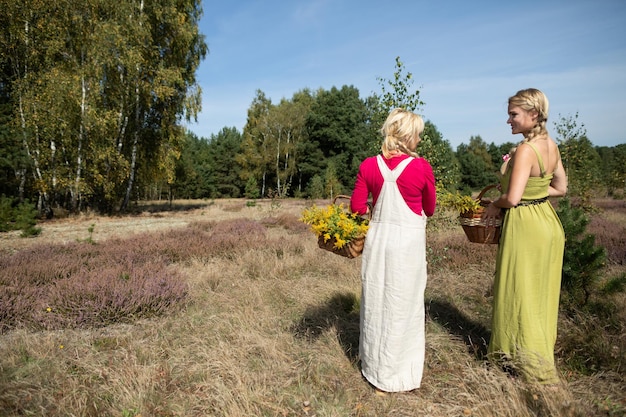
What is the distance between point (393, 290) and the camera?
2.42 metres

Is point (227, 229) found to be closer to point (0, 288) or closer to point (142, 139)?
point (0, 288)

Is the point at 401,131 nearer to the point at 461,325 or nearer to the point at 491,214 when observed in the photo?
the point at 491,214

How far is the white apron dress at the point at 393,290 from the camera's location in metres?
2.37

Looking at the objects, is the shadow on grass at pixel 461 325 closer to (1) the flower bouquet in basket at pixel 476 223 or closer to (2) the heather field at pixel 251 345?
(2) the heather field at pixel 251 345

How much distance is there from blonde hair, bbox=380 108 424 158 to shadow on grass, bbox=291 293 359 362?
1862 millimetres

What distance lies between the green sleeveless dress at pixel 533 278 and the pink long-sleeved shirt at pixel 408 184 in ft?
2.23

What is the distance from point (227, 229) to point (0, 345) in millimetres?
6795

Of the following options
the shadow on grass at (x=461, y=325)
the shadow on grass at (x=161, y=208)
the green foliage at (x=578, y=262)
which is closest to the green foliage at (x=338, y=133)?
the shadow on grass at (x=161, y=208)

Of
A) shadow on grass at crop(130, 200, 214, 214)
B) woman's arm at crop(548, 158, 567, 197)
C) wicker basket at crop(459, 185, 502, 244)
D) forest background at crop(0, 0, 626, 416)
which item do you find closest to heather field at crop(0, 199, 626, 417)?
forest background at crop(0, 0, 626, 416)

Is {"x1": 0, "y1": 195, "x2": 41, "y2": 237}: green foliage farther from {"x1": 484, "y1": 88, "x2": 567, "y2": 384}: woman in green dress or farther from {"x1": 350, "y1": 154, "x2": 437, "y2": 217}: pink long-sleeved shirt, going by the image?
{"x1": 484, "y1": 88, "x2": 567, "y2": 384}: woman in green dress

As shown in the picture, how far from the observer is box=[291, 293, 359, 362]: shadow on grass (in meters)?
3.42

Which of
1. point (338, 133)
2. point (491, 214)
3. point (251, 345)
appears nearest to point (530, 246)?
point (491, 214)

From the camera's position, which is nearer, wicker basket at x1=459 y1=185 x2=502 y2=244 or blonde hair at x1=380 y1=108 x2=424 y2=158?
blonde hair at x1=380 y1=108 x2=424 y2=158

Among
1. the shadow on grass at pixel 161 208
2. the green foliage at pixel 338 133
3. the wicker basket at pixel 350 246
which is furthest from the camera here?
the green foliage at pixel 338 133
